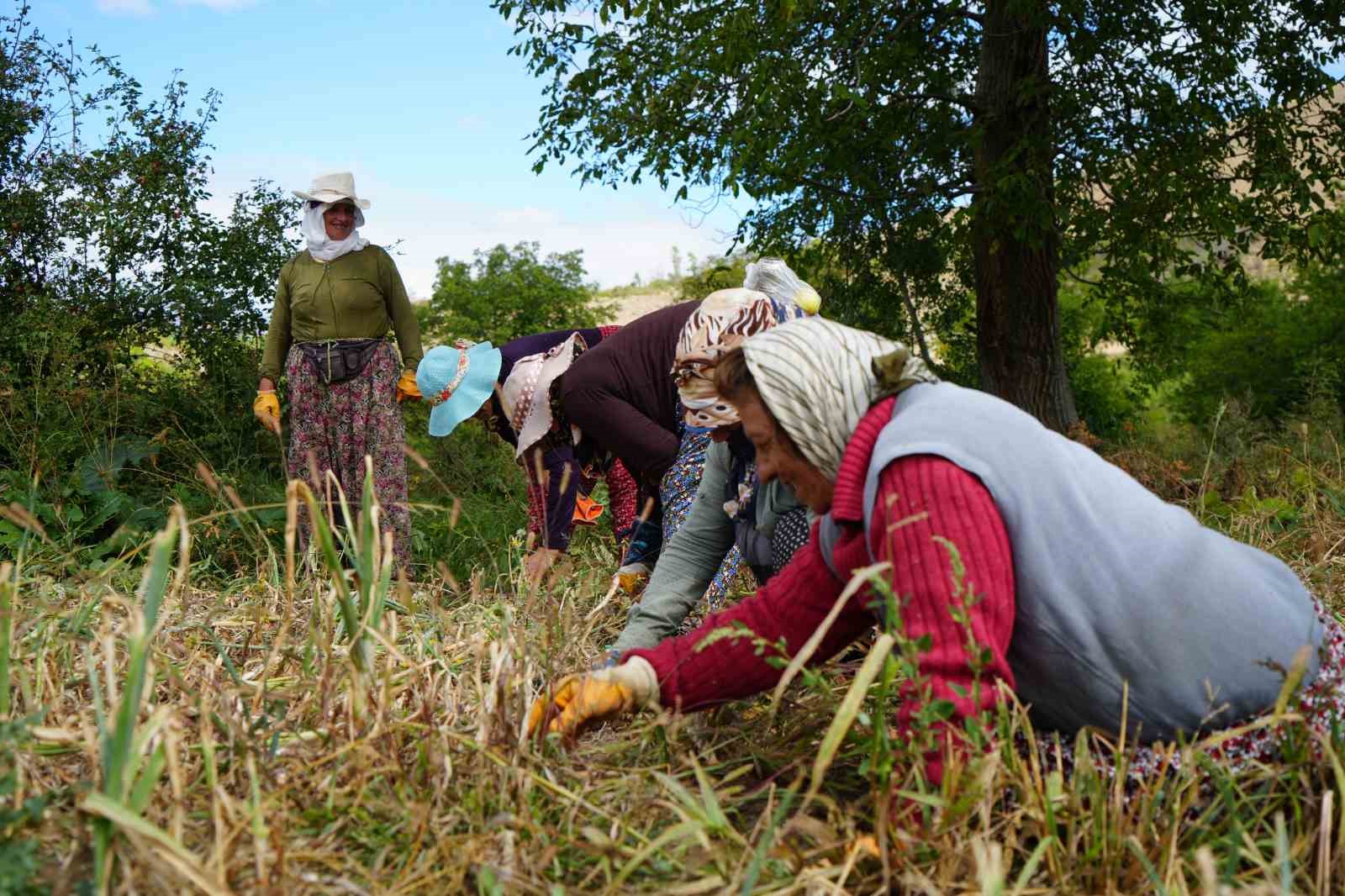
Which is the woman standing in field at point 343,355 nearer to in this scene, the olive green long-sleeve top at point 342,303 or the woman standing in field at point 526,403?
the olive green long-sleeve top at point 342,303

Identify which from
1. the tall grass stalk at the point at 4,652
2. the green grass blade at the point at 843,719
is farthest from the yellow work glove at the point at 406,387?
the green grass blade at the point at 843,719

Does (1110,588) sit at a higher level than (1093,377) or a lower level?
→ lower

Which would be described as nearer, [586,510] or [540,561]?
[540,561]

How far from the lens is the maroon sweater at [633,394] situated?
339 cm

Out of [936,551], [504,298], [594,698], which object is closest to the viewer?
[936,551]

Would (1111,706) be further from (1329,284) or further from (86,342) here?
(1329,284)

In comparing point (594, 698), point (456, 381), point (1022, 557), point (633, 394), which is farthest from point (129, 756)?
point (456, 381)

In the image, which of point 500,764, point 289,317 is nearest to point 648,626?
point 500,764

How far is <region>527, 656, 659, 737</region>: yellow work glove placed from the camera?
1891 millimetres

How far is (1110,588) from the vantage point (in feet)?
5.06

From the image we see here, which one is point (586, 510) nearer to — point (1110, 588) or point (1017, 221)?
point (1110, 588)

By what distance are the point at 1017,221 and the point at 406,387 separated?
4.25 meters

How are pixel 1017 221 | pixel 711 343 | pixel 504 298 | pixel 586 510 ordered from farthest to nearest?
pixel 504 298 → pixel 1017 221 → pixel 586 510 → pixel 711 343

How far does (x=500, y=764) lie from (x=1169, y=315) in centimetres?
928
